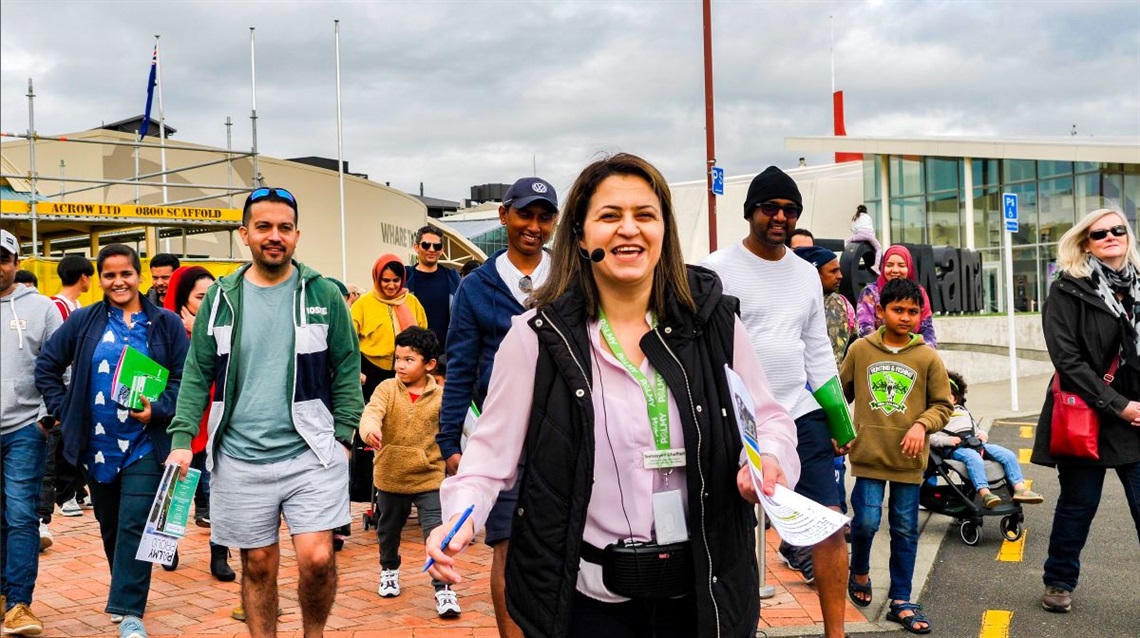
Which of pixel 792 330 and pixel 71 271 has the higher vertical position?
pixel 71 271

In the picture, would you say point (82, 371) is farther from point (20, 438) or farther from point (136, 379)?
point (20, 438)

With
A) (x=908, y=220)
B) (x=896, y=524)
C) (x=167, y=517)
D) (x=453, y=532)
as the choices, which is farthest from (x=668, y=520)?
(x=908, y=220)

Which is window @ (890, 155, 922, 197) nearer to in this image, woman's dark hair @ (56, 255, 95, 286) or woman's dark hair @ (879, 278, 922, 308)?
woman's dark hair @ (56, 255, 95, 286)

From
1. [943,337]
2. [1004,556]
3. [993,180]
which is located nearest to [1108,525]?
[1004,556]

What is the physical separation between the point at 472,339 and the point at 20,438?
8.91 feet

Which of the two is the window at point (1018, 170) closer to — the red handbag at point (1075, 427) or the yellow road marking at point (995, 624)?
the red handbag at point (1075, 427)

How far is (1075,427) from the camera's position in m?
5.48

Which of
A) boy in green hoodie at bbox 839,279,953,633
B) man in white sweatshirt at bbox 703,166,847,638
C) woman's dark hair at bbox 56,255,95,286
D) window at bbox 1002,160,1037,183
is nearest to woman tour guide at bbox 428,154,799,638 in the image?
man in white sweatshirt at bbox 703,166,847,638

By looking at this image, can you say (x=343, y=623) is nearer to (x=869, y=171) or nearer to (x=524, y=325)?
(x=524, y=325)

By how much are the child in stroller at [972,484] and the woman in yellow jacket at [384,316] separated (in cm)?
373

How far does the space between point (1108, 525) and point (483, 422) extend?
6661 mm

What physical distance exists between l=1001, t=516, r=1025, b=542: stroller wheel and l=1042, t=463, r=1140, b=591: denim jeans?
175cm

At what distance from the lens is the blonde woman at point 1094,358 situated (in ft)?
17.9

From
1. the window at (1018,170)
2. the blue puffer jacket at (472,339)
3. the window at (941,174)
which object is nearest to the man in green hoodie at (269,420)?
the blue puffer jacket at (472,339)
